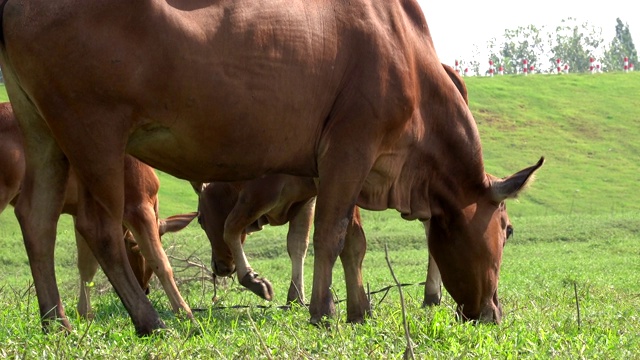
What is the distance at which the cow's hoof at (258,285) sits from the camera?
432 inches

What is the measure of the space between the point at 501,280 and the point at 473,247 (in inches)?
264

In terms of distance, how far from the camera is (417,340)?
22.7ft

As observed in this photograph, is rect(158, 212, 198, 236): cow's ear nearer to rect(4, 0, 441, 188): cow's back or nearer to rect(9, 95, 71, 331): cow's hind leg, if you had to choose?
rect(4, 0, 441, 188): cow's back

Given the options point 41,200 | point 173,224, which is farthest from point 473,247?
point 173,224

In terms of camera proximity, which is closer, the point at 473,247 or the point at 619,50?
the point at 473,247

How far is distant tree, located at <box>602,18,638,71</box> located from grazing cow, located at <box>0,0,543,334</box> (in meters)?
101

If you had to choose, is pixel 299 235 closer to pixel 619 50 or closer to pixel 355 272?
pixel 355 272

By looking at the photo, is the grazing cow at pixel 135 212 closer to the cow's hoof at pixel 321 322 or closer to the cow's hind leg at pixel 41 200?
the cow's hind leg at pixel 41 200

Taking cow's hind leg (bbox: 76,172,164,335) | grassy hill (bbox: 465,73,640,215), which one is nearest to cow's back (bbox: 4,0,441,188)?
cow's hind leg (bbox: 76,172,164,335)

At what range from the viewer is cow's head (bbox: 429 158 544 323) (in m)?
9.42

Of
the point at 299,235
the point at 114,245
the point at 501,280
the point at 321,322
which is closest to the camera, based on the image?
the point at 114,245

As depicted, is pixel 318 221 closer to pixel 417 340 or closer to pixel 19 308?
pixel 417 340

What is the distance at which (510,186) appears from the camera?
9391 mm

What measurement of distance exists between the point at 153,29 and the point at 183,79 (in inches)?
13.9
